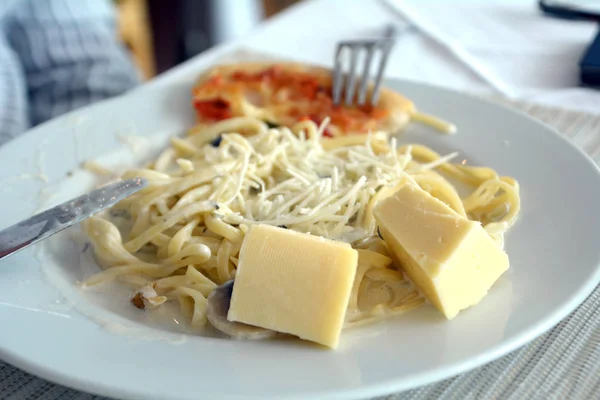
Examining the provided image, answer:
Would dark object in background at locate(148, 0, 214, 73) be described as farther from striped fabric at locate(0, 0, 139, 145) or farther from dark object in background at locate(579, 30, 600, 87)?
dark object in background at locate(579, 30, 600, 87)

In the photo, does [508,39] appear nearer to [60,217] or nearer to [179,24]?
[60,217]

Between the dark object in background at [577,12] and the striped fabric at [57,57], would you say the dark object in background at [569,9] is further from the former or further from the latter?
the striped fabric at [57,57]

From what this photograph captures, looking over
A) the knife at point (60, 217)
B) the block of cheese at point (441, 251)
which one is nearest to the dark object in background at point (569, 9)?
the block of cheese at point (441, 251)

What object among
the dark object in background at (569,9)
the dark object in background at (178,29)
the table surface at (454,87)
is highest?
the dark object in background at (569,9)

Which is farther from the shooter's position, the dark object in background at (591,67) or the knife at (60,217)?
the dark object in background at (591,67)

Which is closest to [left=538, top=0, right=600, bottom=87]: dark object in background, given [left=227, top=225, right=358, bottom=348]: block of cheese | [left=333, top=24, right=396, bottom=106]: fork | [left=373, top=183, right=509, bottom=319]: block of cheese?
[left=333, top=24, right=396, bottom=106]: fork
